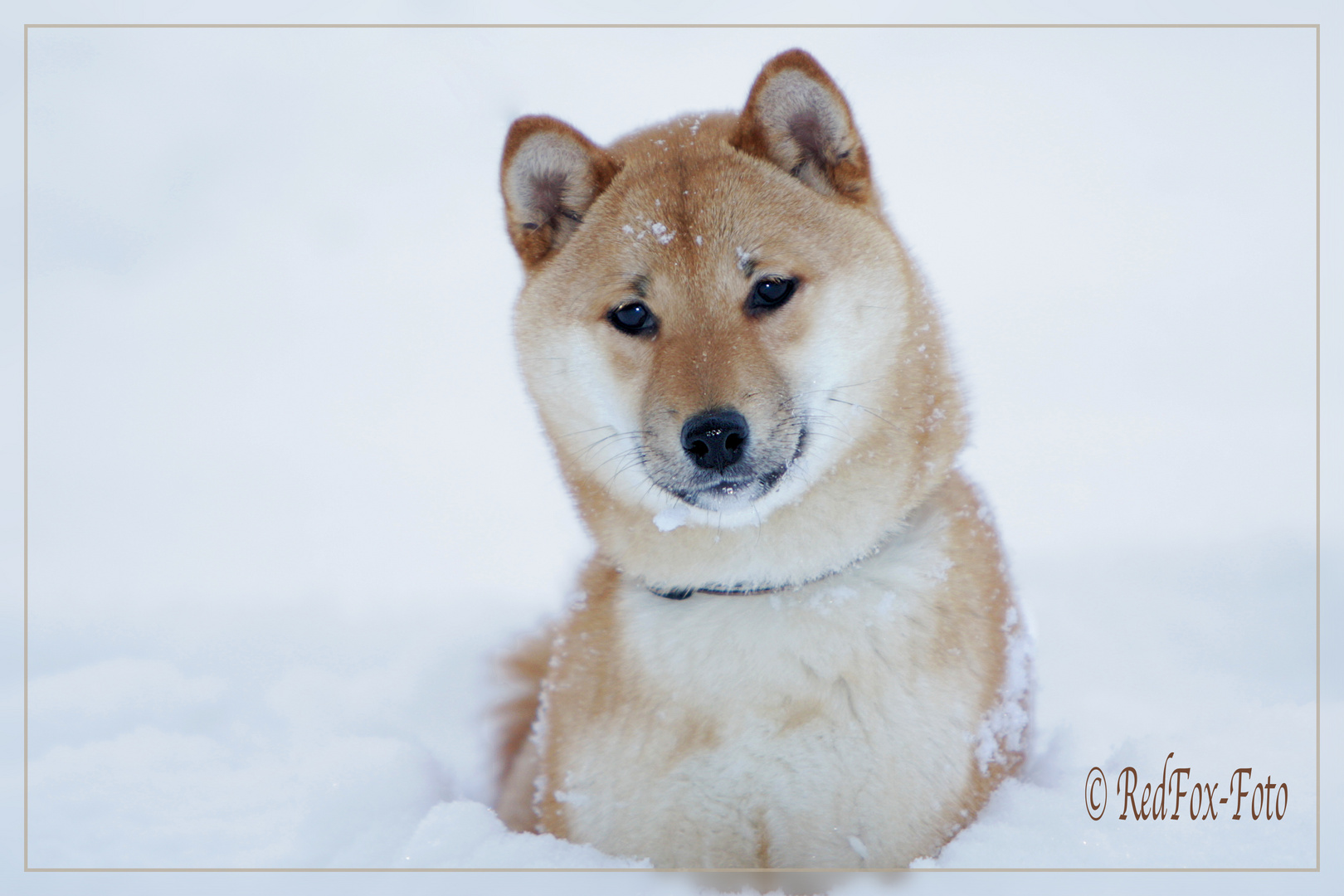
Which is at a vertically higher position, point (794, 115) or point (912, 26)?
point (912, 26)

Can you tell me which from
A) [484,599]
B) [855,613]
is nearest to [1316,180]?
[855,613]

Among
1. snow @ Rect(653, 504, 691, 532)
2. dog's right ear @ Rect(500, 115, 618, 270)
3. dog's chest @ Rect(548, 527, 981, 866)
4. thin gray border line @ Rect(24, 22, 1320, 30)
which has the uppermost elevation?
thin gray border line @ Rect(24, 22, 1320, 30)

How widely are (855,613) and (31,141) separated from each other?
10.3ft

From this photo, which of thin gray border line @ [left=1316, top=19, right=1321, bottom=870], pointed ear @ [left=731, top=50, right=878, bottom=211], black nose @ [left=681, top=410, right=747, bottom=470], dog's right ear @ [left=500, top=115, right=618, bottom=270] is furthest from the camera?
thin gray border line @ [left=1316, top=19, right=1321, bottom=870]

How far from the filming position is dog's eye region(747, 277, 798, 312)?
2.08 m

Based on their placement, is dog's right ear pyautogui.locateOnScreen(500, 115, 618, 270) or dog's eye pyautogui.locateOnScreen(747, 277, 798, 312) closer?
dog's eye pyautogui.locateOnScreen(747, 277, 798, 312)

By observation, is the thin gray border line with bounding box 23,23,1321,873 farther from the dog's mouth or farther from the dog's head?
the dog's mouth

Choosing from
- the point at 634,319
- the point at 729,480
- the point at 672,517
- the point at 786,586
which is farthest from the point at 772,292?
the point at 786,586

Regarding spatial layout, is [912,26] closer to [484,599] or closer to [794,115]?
[794,115]

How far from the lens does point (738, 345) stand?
78.3 inches

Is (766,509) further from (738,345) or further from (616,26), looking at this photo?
(616,26)

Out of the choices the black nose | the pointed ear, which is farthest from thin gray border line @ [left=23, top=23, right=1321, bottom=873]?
the black nose

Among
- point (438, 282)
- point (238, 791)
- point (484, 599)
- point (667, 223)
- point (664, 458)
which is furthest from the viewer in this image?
point (438, 282)

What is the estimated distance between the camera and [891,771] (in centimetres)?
202
